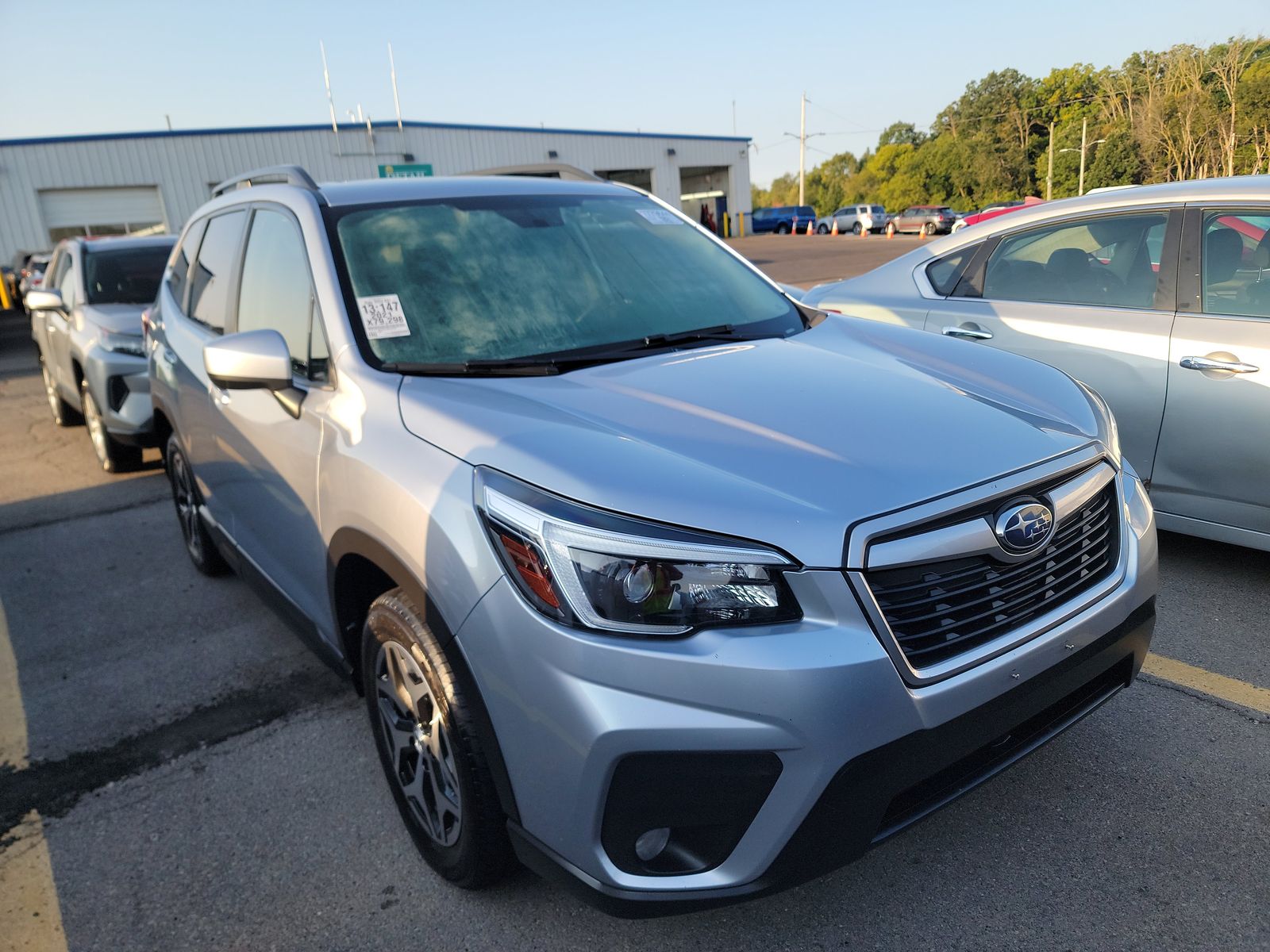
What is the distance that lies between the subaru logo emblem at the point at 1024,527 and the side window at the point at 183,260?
3698 millimetres

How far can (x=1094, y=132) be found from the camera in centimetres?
2847

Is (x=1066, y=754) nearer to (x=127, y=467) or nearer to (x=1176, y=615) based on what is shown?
(x=1176, y=615)

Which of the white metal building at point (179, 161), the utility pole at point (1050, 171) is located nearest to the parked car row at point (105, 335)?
the white metal building at point (179, 161)

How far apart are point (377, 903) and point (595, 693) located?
3.57 feet

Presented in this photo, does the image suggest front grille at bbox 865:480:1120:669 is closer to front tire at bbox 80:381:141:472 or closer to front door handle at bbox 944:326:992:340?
front door handle at bbox 944:326:992:340

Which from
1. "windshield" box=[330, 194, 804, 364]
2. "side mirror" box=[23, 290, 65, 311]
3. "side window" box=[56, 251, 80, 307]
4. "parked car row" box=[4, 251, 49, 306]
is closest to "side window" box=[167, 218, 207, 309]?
"windshield" box=[330, 194, 804, 364]

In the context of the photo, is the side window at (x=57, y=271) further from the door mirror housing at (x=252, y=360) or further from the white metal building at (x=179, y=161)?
the white metal building at (x=179, y=161)

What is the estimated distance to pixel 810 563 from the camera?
166cm

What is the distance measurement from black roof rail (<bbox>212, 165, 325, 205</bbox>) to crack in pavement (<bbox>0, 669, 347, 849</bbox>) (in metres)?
1.78

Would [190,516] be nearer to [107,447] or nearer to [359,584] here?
[359,584]

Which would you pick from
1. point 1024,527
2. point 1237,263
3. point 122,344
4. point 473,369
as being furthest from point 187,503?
point 1237,263

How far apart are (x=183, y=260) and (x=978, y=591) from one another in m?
4.01

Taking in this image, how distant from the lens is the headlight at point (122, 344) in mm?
6137

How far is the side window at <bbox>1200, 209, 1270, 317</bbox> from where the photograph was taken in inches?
139
